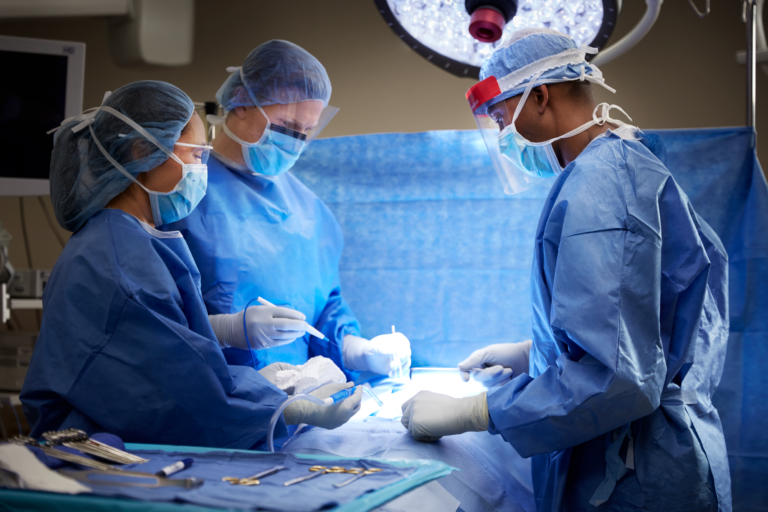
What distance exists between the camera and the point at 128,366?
1.10m

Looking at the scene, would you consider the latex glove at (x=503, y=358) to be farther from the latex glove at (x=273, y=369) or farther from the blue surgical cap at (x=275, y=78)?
the blue surgical cap at (x=275, y=78)

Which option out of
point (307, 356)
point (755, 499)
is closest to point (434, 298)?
point (307, 356)

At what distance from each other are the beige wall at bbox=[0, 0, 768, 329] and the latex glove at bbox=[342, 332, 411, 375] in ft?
4.62

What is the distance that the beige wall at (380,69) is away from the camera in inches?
107

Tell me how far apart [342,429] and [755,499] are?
1.45m

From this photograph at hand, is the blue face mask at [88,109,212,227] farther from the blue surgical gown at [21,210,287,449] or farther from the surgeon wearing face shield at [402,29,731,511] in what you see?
the surgeon wearing face shield at [402,29,731,511]

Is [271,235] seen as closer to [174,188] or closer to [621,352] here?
[174,188]

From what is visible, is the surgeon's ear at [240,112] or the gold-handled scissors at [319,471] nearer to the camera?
the gold-handled scissors at [319,471]

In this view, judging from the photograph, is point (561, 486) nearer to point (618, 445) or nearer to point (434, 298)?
point (618, 445)

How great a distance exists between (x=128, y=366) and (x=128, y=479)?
413mm

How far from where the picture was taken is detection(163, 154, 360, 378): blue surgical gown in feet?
5.34

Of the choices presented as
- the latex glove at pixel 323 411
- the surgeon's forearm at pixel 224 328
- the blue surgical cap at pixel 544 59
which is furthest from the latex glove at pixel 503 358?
the blue surgical cap at pixel 544 59

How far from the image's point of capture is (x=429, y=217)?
2.24m

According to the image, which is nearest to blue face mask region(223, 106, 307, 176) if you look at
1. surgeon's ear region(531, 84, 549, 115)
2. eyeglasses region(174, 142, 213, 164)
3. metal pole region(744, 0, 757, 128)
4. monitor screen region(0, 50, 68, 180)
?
eyeglasses region(174, 142, 213, 164)
